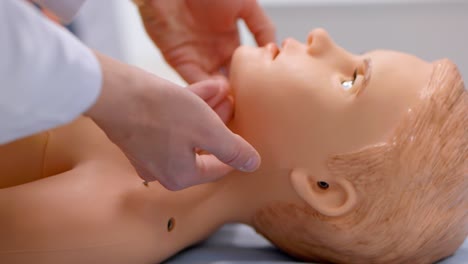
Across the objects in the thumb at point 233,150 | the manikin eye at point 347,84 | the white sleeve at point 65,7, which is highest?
the manikin eye at point 347,84

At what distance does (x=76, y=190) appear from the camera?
39.2 inches

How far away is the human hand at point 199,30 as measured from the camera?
1348mm

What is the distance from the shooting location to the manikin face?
1028 mm

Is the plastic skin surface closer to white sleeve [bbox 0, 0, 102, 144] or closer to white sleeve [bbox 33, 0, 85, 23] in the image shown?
white sleeve [bbox 33, 0, 85, 23]

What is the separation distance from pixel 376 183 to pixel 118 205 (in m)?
0.43

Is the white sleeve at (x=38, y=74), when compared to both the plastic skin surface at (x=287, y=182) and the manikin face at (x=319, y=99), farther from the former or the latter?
the manikin face at (x=319, y=99)

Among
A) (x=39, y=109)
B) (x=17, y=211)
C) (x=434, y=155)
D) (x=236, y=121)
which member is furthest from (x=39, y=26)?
(x=434, y=155)

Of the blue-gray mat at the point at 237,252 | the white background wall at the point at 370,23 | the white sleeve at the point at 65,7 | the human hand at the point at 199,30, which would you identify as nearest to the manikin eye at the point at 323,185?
the blue-gray mat at the point at 237,252

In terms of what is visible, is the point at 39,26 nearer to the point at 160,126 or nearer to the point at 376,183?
the point at 160,126

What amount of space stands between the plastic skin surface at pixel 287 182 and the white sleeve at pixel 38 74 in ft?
1.08

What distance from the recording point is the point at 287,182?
1078 millimetres

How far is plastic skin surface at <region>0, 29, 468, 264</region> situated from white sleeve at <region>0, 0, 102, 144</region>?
1.08 feet

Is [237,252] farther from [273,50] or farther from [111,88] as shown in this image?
[111,88]

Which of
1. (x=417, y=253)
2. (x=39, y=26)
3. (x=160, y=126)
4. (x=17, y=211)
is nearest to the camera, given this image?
(x=39, y=26)
